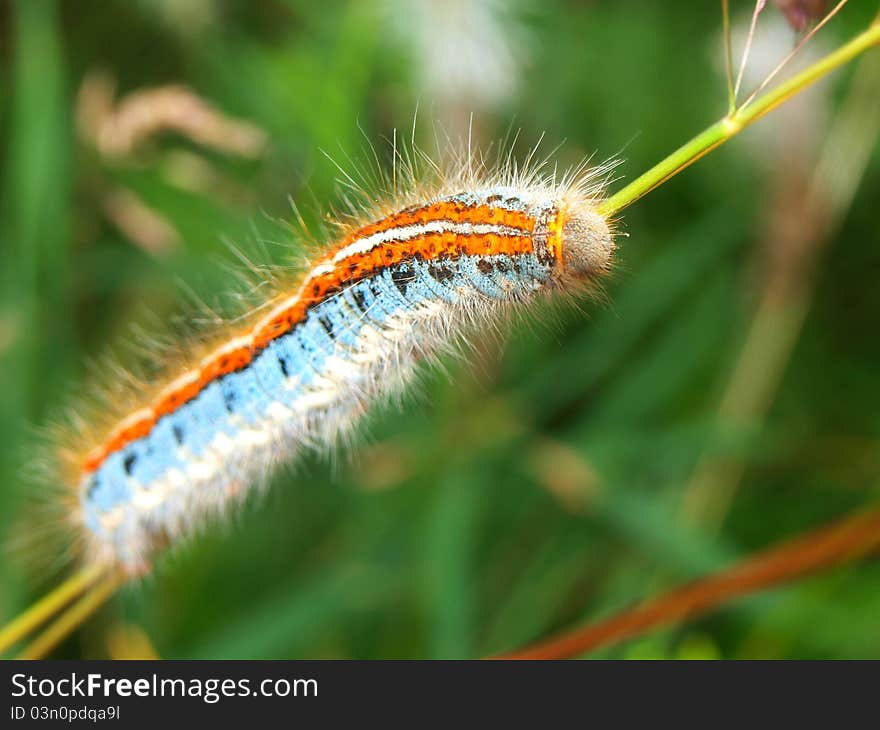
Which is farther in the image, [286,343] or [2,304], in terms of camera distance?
[2,304]

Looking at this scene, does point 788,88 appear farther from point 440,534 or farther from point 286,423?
point 440,534

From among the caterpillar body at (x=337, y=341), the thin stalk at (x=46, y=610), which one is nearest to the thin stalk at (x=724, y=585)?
the caterpillar body at (x=337, y=341)

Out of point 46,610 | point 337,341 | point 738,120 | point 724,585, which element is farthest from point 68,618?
point 738,120

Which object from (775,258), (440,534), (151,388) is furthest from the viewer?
(775,258)

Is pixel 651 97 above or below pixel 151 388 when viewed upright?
above

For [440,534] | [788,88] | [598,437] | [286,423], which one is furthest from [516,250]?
[598,437]

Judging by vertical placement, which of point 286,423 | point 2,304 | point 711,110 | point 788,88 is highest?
point 711,110
